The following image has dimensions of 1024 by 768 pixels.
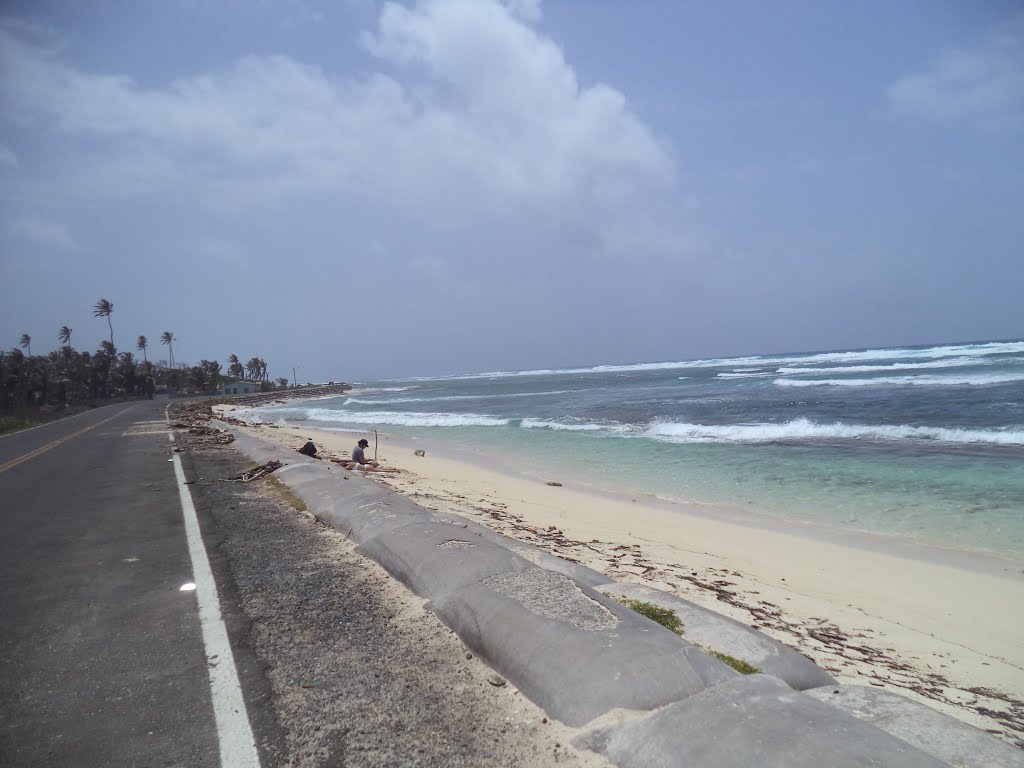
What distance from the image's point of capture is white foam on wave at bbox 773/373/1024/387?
2897cm

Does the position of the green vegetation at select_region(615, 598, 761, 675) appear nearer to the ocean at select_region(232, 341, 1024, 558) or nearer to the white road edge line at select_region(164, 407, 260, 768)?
the white road edge line at select_region(164, 407, 260, 768)

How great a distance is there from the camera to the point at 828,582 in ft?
22.6

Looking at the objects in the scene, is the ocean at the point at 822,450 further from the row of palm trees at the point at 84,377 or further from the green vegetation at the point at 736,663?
the row of palm trees at the point at 84,377

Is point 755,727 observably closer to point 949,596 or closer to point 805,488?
point 949,596

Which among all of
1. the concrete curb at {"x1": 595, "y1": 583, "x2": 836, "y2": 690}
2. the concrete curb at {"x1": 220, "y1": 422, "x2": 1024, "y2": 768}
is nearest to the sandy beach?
the concrete curb at {"x1": 595, "y1": 583, "x2": 836, "y2": 690}

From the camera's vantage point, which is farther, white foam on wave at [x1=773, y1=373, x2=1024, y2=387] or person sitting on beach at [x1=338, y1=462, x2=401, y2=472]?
white foam on wave at [x1=773, y1=373, x2=1024, y2=387]

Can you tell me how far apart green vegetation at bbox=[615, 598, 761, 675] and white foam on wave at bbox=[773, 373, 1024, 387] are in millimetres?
32142

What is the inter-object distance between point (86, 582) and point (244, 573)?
4.70ft

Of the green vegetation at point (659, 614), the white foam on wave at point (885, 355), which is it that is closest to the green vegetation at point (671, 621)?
the green vegetation at point (659, 614)

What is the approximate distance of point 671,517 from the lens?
33.2ft

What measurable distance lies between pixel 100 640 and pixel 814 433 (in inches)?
786

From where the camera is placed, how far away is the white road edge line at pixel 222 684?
104 inches

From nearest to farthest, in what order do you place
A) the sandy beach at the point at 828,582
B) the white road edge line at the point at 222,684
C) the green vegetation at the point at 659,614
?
1. the white road edge line at the point at 222,684
2. the green vegetation at the point at 659,614
3. the sandy beach at the point at 828,582

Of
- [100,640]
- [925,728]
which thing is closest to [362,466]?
[100,640]
